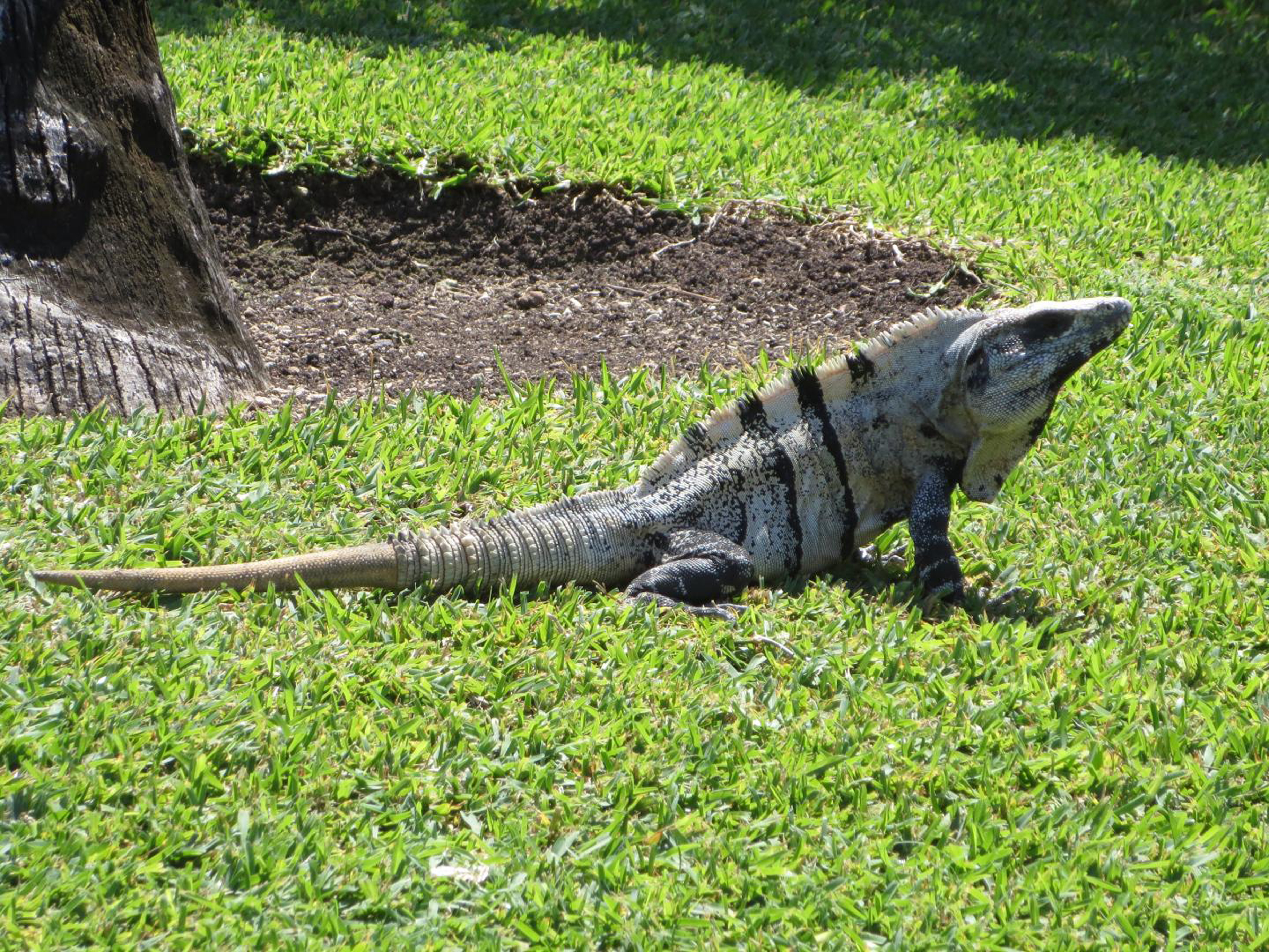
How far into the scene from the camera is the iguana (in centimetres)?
403

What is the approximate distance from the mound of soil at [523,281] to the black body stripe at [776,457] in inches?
54.7

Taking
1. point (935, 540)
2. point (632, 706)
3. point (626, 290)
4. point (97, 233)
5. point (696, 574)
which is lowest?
point (632, 706)

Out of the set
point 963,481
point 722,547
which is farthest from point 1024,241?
point 722,547

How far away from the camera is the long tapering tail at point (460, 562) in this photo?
375 centimetres

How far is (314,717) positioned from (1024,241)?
4764mm

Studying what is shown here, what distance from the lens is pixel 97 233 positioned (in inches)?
194

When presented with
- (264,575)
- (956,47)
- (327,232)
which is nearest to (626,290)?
(327,232)

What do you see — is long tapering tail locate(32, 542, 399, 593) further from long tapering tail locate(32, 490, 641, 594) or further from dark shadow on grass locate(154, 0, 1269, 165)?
dark shadow on grass locate(154, 0, 1269, 165)

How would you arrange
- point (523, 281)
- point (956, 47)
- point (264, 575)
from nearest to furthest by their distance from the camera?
point (264, 575), point (523, 281), point (956, 47)

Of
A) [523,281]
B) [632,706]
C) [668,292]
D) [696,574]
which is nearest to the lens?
[632,706]

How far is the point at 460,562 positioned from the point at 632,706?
743mm

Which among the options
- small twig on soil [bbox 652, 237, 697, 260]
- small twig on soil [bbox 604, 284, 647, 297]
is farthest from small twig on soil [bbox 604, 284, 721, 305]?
small twig on soil [bbox 652, 237, 697, 260]

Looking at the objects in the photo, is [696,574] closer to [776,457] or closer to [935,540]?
[776,457]

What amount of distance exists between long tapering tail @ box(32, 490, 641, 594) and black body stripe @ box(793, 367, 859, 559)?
2.12ft
